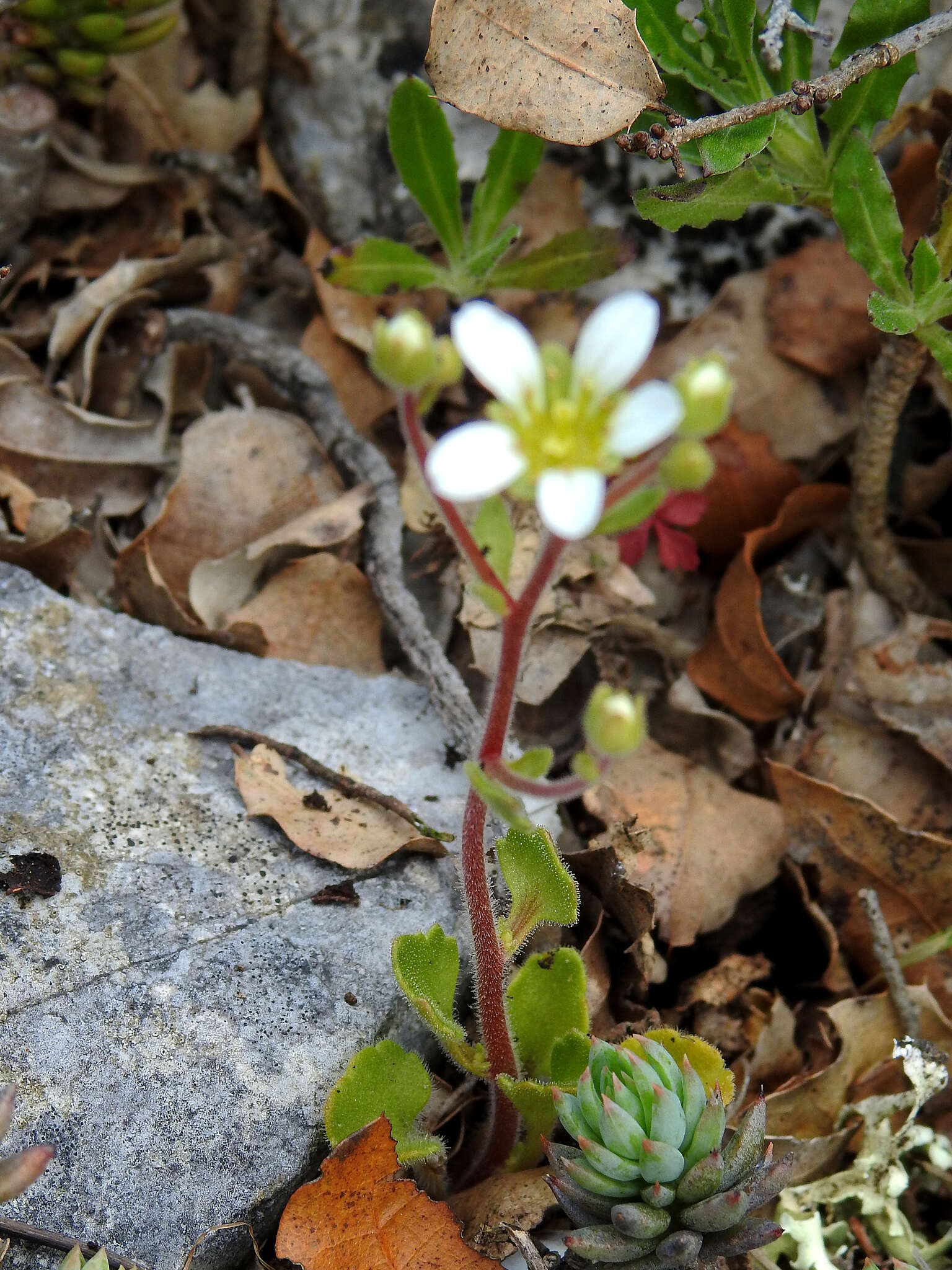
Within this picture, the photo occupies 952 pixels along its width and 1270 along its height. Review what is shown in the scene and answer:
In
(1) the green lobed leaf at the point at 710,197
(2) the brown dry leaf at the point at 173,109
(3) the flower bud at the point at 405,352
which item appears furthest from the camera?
(2) the brown dry leaf at the point at 173,109

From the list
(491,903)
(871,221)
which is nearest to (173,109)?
(871,221)

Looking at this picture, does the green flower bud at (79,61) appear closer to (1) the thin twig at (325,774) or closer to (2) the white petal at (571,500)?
(1) the thin twig at (325,774)

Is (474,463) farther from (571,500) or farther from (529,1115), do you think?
(529,1115)

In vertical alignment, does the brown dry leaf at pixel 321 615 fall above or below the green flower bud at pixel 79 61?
below

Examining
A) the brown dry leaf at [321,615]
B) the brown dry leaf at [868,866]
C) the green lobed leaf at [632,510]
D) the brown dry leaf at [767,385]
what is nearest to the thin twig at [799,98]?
the brown dry leaf at [767,385]

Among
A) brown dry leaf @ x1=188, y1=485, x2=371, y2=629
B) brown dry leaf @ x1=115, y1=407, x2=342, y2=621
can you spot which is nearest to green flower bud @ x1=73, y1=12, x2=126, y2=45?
brown dry leaf @ x1=115, y1=407, x2=342, y2=621

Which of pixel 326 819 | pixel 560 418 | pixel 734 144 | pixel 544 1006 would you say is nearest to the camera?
pixel 560 418
